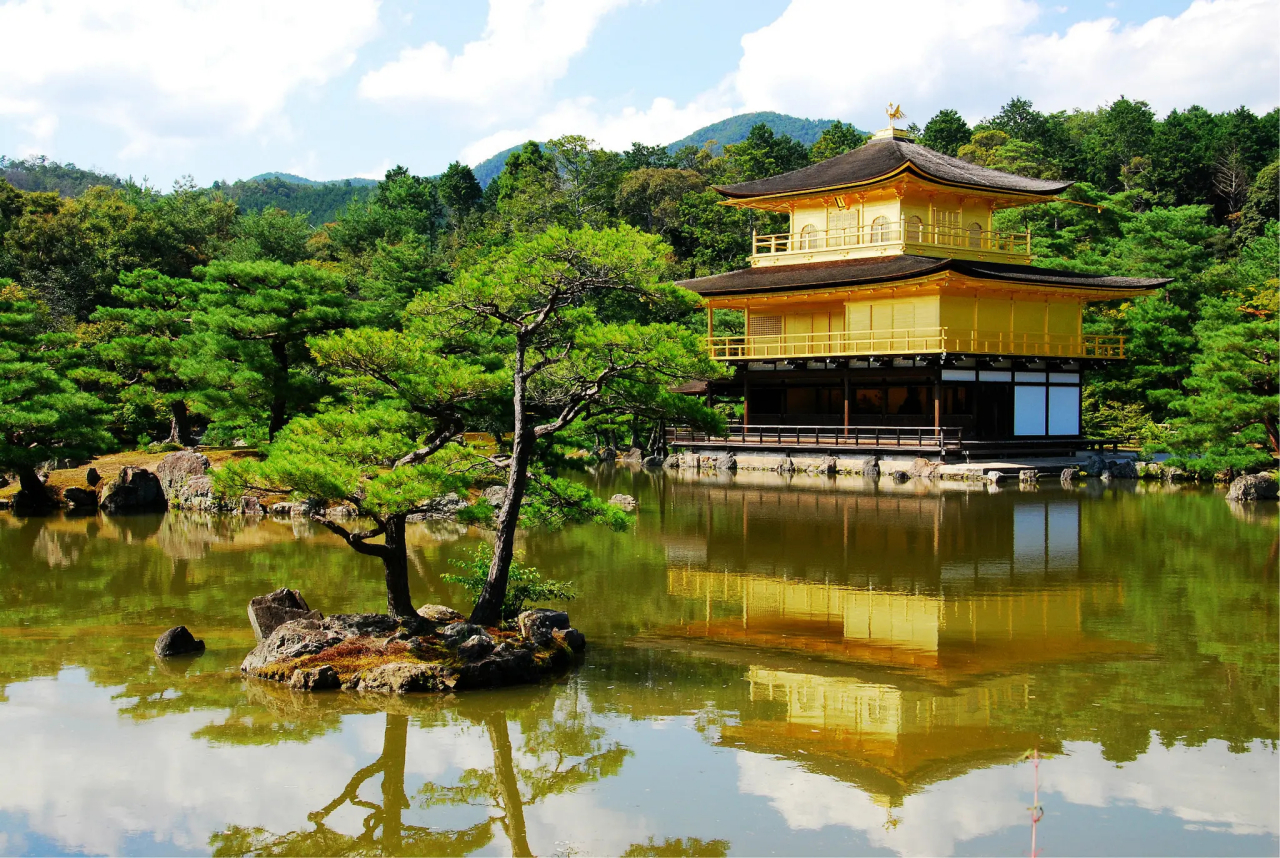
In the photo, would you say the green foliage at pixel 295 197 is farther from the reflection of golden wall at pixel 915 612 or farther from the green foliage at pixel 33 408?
the reflection of golden wall at pixel 915 612

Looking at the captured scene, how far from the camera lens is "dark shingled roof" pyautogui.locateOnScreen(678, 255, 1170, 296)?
1164 inches

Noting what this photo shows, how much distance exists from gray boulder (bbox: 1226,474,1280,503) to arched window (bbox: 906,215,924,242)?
512 inches

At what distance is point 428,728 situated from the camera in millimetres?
8500

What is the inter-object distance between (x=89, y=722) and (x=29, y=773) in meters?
1.07

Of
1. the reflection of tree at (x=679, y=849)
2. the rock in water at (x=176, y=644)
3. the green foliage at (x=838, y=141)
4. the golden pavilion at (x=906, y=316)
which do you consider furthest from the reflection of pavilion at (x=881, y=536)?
the green foliage at (x=838, y=141)

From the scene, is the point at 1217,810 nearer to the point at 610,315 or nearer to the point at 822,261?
the point at 822,261

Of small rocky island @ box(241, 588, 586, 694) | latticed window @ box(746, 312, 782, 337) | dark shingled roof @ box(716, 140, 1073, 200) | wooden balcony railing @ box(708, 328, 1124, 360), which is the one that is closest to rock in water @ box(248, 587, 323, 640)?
small rocky island @ box(241, 588, 586, 694)

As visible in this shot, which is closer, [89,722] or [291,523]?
[89,722]

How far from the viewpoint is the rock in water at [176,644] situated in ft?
35.2

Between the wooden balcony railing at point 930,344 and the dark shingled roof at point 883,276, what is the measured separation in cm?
146

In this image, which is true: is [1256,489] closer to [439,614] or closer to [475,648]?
[439,614]

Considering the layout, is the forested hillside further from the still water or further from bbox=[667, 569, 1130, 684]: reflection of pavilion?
the still water

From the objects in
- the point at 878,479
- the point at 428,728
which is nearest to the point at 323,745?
the point at 428,728

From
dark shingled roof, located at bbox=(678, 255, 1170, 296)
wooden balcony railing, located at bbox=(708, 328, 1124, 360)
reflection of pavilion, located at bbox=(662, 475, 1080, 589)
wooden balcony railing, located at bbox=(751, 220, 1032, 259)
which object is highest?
wooden balcony railing, located at bbox=(751, 220, 1032, 259)
